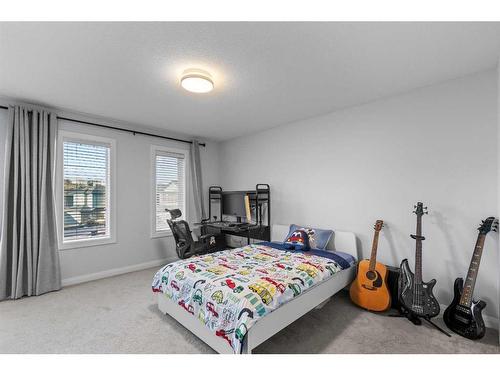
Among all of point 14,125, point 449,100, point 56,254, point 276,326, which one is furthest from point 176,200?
point 449,100

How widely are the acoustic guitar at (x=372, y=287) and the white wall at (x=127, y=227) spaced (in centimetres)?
317

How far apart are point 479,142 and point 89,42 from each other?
11.4 feet

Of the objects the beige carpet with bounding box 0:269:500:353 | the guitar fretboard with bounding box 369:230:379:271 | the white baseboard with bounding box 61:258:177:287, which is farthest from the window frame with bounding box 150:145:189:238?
the guitar fretboard with bounding box 369:230:379:271

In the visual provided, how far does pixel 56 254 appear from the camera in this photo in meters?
3.05

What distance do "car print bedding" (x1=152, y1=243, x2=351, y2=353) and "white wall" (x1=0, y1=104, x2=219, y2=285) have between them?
1690 mm

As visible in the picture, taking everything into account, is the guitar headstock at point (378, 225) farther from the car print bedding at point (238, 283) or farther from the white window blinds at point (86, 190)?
the white window blinds at point (86, 190)

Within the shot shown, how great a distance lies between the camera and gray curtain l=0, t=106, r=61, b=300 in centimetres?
277

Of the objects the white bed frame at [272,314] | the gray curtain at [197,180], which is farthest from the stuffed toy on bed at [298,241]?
the gray curtain at [197,180]

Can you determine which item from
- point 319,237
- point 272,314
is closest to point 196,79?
point 272,314

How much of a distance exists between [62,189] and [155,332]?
97.2 inches

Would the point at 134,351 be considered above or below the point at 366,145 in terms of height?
below

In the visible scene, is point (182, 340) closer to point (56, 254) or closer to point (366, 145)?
point (56, 254)

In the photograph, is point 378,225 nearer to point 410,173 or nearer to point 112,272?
point 410,173
